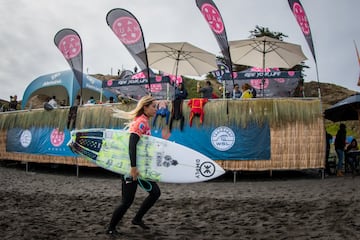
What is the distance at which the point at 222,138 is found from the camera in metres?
9.42

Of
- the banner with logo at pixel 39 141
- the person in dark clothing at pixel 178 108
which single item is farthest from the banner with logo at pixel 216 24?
the banner with logo at pixel 39 141

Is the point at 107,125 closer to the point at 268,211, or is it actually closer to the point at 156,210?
the point at 156,210

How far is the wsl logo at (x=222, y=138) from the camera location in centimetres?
938

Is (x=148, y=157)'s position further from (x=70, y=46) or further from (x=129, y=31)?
(x=70, y=46)

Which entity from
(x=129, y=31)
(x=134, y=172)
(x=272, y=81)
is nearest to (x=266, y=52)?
(x=272, y=81)

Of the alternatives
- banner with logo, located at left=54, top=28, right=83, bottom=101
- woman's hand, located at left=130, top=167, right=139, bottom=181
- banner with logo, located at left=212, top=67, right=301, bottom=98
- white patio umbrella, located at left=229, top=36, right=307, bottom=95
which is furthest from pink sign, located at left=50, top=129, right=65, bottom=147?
woman's hand, located at left=130, top=167, right=139, bottom=181

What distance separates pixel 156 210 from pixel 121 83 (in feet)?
20.0

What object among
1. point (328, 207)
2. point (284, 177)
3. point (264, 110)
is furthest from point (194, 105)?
point (328, 207)

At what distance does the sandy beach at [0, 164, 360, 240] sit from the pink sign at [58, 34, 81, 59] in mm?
4988

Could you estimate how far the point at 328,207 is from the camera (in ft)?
16.6

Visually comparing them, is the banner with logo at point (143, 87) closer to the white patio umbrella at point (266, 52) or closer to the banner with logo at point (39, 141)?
the banner with logo at point (39, 141)

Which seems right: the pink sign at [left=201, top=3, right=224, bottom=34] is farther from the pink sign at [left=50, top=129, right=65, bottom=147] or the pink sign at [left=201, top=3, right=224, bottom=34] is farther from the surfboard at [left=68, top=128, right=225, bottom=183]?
the pink sign at [left=50, top=129, right=65, bottom=147]

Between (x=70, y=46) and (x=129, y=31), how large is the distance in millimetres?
2866

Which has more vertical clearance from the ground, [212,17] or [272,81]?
[212,17]
